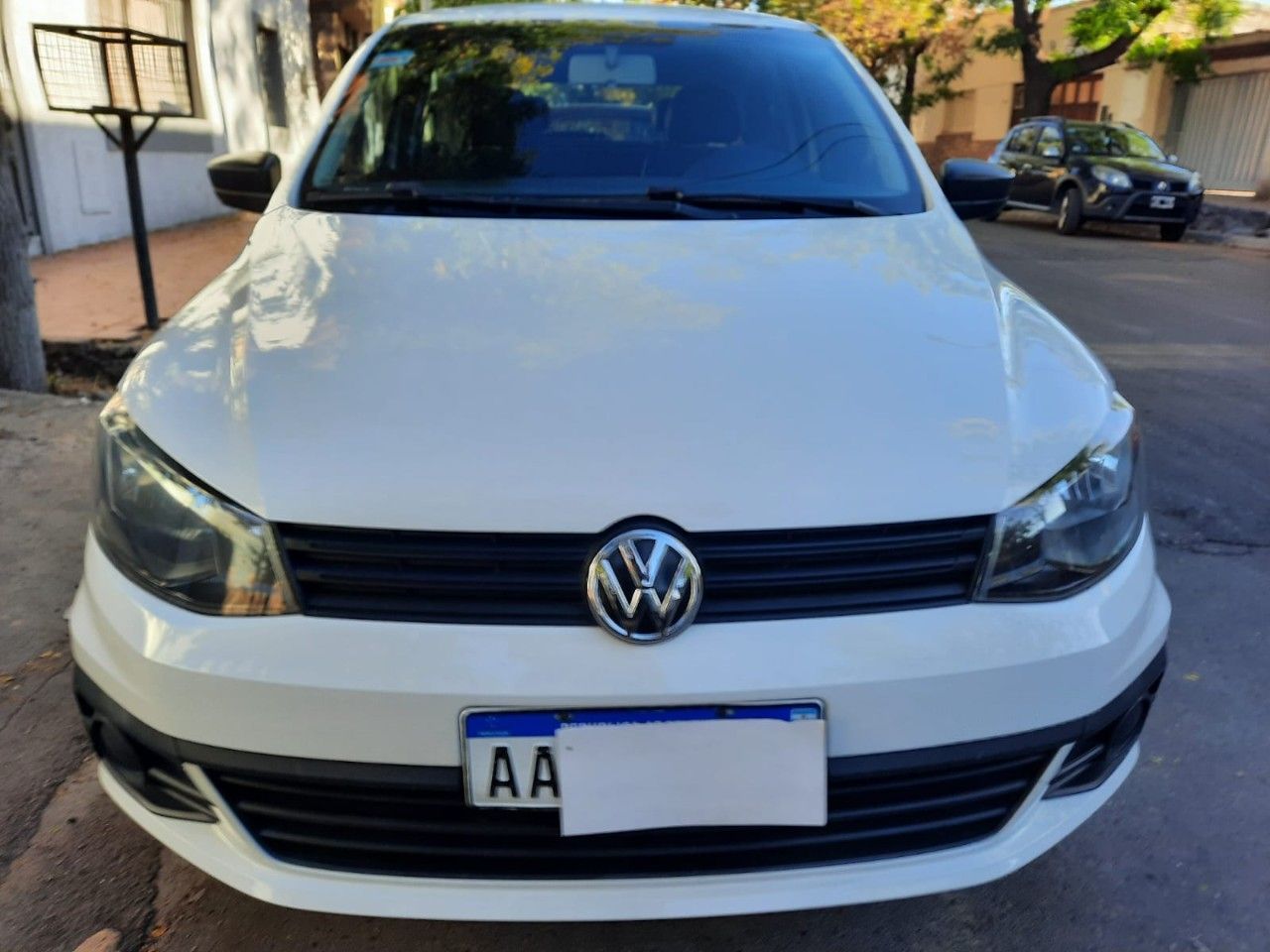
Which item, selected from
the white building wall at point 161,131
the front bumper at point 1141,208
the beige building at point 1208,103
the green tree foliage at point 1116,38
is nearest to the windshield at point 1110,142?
the front bumper at point 1141,208

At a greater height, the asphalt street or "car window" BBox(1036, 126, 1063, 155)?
"car window" BBox(1036, 126, 1063, 155)

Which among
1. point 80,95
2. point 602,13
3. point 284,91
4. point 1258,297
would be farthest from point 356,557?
point 284,91

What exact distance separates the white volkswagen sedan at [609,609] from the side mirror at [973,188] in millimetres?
1220

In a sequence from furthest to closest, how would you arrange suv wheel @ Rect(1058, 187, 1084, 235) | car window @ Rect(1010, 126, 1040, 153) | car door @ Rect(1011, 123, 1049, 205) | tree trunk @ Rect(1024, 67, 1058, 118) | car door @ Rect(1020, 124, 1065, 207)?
tree trunk @ Rect(1024, 67, 1058, 118), car window @ Rect(1010, 126, 1040, 153), car door @ Rect(1011, 123, 1049, 205), car door @ Rect(1020, 124, 1065, 207), suv wheel @ Rect(1058, 187, 1084, 235)

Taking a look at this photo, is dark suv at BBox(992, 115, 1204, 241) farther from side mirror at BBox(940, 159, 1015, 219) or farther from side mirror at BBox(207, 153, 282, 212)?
side mirror at BBox(207, 153, 282, 212)

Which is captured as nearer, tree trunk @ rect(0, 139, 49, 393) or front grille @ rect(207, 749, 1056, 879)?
front grille @ rect(207, 749, 1056, 879)

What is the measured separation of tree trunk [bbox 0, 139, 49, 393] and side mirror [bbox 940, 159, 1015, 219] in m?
3.80

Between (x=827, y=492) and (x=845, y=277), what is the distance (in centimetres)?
64

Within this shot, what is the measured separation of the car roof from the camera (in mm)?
2838

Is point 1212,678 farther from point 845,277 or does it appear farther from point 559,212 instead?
point 559,212

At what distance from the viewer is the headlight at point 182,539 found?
1.37m

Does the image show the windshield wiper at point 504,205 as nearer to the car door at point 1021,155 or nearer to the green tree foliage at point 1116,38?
the car door at point 1021,155

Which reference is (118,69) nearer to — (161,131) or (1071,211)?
(161,131)

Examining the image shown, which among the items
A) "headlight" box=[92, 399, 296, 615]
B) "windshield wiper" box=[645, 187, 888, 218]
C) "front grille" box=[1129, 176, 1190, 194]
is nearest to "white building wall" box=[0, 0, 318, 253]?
"windshield wiper" box=[645, 187, 888, 218]
